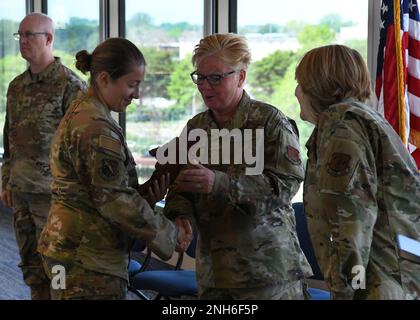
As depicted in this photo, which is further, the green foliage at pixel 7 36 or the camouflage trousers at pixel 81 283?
the green foliage at pixel 7 36

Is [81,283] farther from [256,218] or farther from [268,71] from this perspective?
[268,71]

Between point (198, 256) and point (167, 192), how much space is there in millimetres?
258

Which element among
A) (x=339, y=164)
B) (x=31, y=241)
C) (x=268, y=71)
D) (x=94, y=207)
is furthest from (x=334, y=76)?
(x=268, y=71)

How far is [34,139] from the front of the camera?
4359 millimetres

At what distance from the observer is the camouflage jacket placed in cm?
433

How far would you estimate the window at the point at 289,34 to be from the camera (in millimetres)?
4871

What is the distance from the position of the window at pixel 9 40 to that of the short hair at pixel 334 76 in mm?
8326

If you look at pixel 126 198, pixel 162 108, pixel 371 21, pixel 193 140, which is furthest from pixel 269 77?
pixel 126 198

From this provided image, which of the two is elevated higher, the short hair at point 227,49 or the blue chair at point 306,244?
the short hair at point 227,49

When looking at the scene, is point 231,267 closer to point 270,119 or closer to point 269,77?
point 270,119

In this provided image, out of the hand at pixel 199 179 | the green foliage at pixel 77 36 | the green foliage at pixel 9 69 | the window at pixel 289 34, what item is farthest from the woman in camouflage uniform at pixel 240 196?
the green foliage at pixel 9 69

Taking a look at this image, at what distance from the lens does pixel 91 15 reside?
802 cm

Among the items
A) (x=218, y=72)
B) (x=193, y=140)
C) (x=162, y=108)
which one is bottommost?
(x=162, y=108)

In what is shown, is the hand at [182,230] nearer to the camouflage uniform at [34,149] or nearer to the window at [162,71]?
the camouflage uniform at [34,149]
